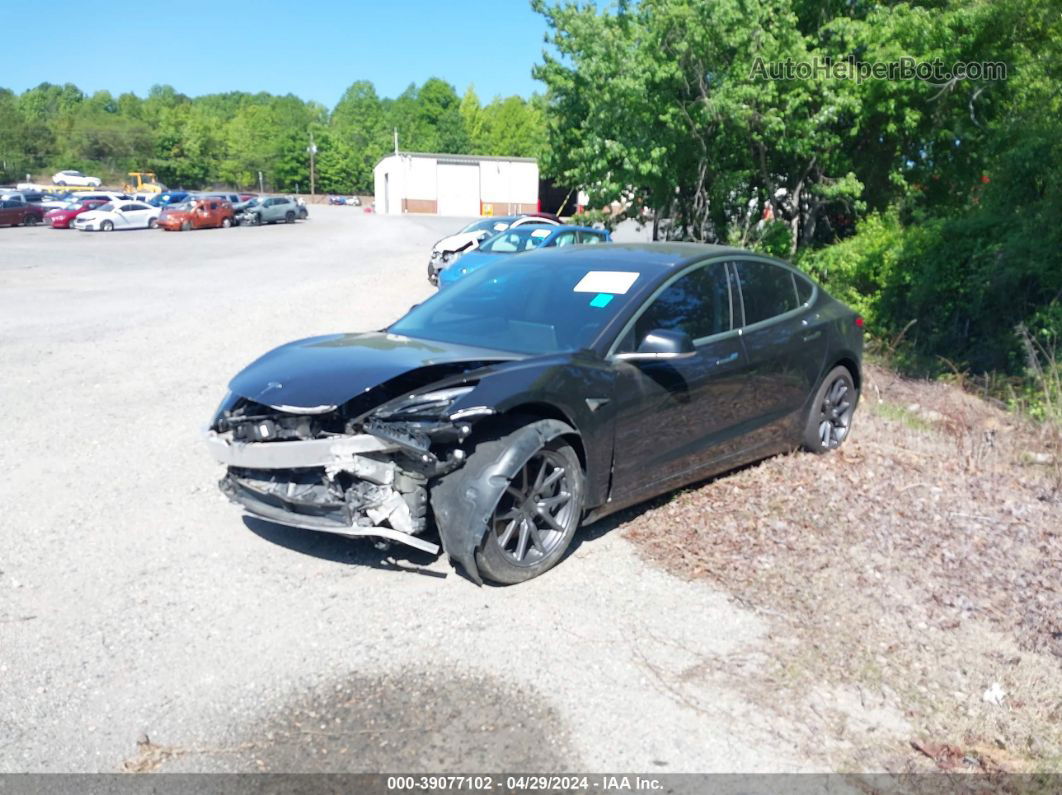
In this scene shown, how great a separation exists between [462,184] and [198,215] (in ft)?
113

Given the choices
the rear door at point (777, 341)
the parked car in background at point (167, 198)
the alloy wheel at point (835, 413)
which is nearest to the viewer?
the rear door at point (777, 341)

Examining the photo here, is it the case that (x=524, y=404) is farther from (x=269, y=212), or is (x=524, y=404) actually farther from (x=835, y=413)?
(x=269, y=212)

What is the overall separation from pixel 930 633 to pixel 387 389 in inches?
112

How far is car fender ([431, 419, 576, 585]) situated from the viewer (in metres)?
4.47

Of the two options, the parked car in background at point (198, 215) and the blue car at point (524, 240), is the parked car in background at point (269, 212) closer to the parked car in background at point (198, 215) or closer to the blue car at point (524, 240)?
the parked car in background at point (198, 215)

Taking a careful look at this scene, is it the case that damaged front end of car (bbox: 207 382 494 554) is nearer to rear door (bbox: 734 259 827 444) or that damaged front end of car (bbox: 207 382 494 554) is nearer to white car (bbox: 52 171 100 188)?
rear door (bbox: 734 259 827 444)

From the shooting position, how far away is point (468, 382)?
4.72 m

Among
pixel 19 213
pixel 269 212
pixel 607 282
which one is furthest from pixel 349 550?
pixel 269 212

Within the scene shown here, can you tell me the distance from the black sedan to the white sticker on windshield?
2 centimetres

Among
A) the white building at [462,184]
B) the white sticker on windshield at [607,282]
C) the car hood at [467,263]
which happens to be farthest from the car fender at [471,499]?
the white building at [462,184]

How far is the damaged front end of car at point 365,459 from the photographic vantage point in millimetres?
4504

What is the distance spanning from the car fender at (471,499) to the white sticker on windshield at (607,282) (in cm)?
133

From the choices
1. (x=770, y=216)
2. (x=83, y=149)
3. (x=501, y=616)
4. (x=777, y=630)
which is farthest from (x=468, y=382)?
(x=83, y=149)

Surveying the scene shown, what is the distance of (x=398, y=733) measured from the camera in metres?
3.51
